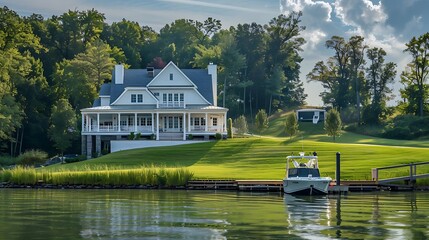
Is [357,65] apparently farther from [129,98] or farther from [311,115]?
[129,98]

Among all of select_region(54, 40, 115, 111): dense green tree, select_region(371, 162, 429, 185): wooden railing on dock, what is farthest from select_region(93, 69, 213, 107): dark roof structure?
select_region(371, 162, 429, 185): wooden railing on dock

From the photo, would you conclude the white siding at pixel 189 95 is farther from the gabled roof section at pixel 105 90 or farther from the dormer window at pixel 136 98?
the gabled roof section at pixel 105 90

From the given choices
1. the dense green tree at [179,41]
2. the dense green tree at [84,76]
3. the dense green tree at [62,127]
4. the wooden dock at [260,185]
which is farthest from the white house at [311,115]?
the wooden dock at [260,185]

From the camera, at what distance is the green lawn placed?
191 ft

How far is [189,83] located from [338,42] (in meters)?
39.4

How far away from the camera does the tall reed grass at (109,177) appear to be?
5450 cm

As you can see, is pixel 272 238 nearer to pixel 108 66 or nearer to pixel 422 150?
pixel 422 150

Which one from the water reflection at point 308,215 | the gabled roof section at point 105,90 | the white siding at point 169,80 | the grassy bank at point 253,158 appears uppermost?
the white siding at point 169,80

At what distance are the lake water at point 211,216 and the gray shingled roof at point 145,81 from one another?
1546 inches

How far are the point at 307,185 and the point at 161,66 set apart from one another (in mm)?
69239

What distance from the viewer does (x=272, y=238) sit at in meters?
28.1

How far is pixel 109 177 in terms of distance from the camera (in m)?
55.8

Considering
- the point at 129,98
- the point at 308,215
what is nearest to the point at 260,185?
the point at 308,215

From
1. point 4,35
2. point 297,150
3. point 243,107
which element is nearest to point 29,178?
point 297,150
